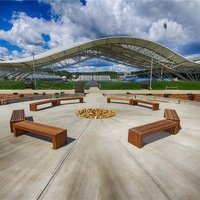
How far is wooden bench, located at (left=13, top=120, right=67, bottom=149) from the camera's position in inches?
194

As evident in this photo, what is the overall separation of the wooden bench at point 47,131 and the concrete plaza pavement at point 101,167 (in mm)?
243

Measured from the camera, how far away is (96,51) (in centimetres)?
4453

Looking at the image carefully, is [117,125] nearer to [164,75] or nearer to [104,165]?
[104,165]

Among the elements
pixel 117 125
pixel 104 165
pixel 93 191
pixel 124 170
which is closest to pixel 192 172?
pixel 124 170

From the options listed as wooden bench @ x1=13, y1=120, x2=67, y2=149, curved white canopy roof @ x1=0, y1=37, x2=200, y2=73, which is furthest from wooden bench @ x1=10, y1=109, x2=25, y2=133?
curved white canopy roof @ x1=0, y1=37, x2=200, y2=73

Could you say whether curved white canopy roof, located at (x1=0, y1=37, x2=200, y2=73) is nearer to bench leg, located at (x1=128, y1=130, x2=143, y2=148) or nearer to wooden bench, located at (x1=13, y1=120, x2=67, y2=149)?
wooden bench, located at (x1=13, y1=120, x2=67, y2=149)

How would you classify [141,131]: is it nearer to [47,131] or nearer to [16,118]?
[47,131]

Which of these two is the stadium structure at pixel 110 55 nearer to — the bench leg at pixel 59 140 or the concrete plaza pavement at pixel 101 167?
the concrete plaza pavement at pixel 101 167

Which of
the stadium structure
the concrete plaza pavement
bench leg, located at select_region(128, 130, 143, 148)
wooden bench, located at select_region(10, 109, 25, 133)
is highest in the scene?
the stadium structure

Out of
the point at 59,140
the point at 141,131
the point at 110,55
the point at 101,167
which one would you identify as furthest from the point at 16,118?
the point at 110,55

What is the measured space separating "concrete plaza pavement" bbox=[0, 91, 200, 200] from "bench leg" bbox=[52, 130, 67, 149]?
0.19 metres

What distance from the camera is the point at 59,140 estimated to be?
505cm

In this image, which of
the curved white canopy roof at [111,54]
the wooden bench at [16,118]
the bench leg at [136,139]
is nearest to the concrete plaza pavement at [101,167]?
the bench leg at [136,139]

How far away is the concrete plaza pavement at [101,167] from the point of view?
323 centimetres
